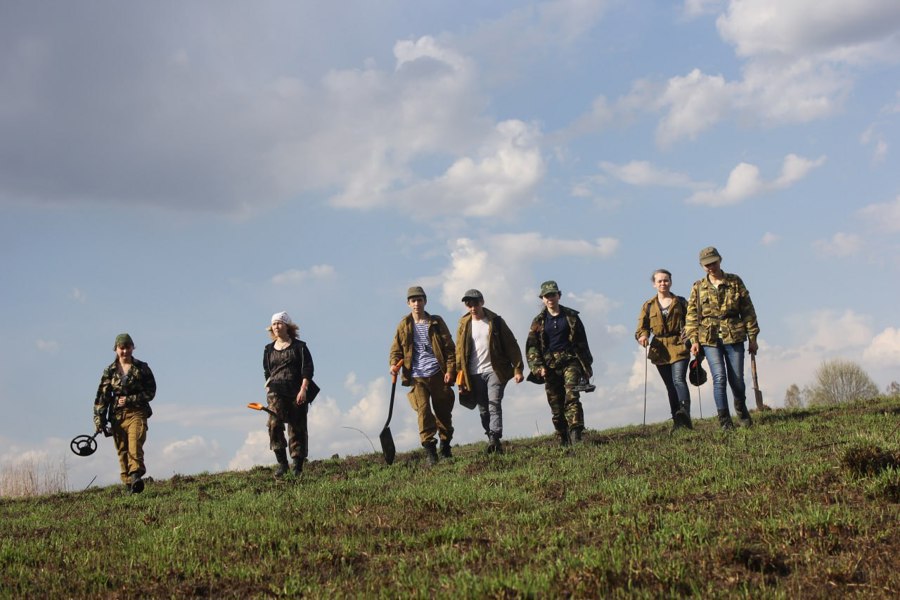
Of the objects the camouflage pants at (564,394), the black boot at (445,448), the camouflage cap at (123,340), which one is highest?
the camouflage cap at (123,340)

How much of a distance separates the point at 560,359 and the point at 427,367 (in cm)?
202

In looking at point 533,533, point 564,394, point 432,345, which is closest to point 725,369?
point 564,394

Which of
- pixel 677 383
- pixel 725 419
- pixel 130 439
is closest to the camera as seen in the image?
pixel 725 419

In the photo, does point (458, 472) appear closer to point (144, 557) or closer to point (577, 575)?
point (144, 557)

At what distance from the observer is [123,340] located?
13609 millimetres

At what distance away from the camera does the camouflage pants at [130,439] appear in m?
13.0

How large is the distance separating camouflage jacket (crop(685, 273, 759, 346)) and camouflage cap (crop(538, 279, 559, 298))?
2.06 m

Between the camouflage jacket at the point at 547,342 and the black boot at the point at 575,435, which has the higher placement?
the camouflage jacket at the point at 547,342

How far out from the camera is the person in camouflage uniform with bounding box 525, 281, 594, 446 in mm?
12680

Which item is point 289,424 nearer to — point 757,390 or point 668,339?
point 668,339

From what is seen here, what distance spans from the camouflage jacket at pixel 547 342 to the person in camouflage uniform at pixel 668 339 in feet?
4.97

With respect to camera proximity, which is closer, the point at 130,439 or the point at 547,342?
the point at 547,342

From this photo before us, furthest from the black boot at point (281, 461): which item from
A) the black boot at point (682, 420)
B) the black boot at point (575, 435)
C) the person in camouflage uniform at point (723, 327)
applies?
the person in camouflage uniform at point (723, 327)

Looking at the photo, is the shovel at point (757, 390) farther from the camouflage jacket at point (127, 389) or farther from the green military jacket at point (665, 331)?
the camouflage jacket at point (127, 389)
